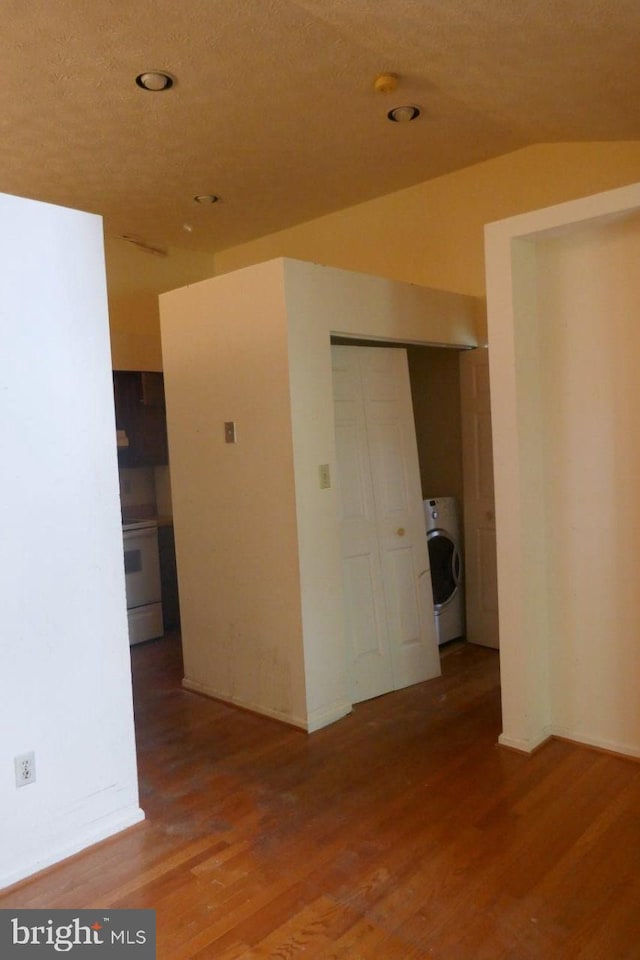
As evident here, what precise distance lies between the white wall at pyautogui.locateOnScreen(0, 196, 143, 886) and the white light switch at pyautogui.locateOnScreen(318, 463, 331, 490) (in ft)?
3.68

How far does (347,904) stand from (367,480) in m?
2.11

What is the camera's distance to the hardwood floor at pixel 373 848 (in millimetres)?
2018

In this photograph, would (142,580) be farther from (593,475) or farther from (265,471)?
(593,475)

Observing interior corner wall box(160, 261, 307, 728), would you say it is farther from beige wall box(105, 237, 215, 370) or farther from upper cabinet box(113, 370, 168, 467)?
beige wall box(105, 237, 215, 370)

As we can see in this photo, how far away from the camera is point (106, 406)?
8.63ft

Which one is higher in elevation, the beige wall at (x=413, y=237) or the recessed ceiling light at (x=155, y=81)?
the recessed ceiling light at (x=155, y=81)

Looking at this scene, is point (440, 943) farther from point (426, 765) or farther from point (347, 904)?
point (426, 765)

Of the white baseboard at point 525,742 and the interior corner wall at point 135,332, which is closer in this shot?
the white baseboard at point 525,742

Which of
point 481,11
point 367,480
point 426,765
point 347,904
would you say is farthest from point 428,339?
point 347,904

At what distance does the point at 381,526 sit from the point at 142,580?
2.02 metres

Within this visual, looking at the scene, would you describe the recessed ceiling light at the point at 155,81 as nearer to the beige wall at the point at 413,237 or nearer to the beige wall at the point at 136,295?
the beige wall at the point at 413,237

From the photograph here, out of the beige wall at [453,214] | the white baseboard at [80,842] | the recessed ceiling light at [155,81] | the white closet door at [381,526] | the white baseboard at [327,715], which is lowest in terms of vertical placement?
the white baseboard at [80,842]

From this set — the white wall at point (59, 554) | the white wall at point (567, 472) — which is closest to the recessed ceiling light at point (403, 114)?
the white wall at point (567, 472)

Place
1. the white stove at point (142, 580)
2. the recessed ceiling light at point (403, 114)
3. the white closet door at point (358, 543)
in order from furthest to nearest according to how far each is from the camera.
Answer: the white stove at point (142, 580)
the white closet door at point (358, 543)
the recessed ceiling light at point (403, 114)
